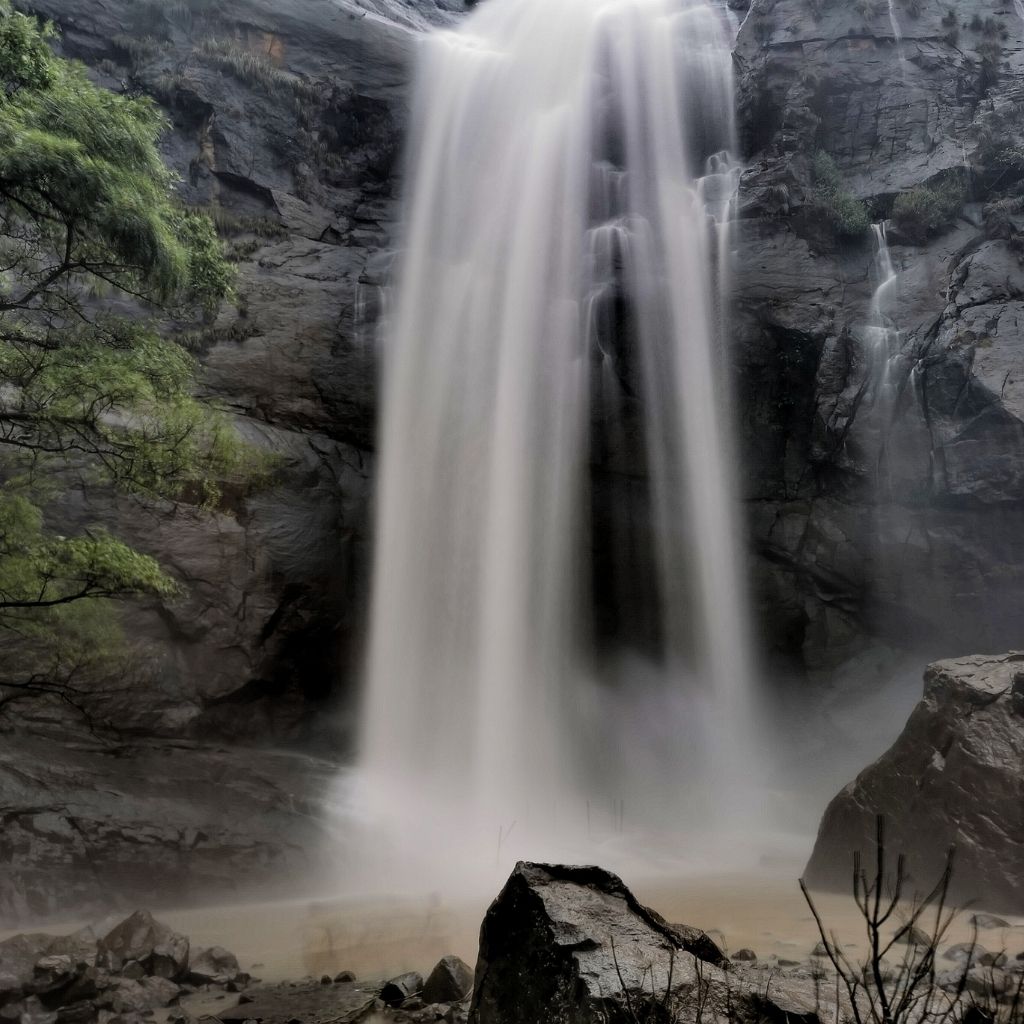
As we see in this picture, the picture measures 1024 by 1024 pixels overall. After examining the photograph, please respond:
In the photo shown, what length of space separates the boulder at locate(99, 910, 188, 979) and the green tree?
215cm

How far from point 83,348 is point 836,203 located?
→ 56.7 ft

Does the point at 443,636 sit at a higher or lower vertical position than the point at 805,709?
higher

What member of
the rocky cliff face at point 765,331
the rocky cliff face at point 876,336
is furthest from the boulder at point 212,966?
the rocky cliff face at point 876,336

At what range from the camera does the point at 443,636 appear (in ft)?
53.6

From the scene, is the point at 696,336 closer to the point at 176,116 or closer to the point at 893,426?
the point at 893,426

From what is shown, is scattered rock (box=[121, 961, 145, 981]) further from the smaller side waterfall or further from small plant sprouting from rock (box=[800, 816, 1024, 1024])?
the smaller side waterfall

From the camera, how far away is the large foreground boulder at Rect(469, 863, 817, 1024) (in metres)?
3.28

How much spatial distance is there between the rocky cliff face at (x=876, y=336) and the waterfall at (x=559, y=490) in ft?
3.52

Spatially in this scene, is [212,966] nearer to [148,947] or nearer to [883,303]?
[148,947]

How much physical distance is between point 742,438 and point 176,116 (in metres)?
15.5

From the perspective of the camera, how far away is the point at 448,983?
5340mm

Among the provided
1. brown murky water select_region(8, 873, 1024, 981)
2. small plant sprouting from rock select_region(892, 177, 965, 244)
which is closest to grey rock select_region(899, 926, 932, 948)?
brown murky water select_region(8, 873, 1024, 981)

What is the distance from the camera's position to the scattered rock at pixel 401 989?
212 inches

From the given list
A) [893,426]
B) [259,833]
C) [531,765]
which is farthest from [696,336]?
[259,833]
